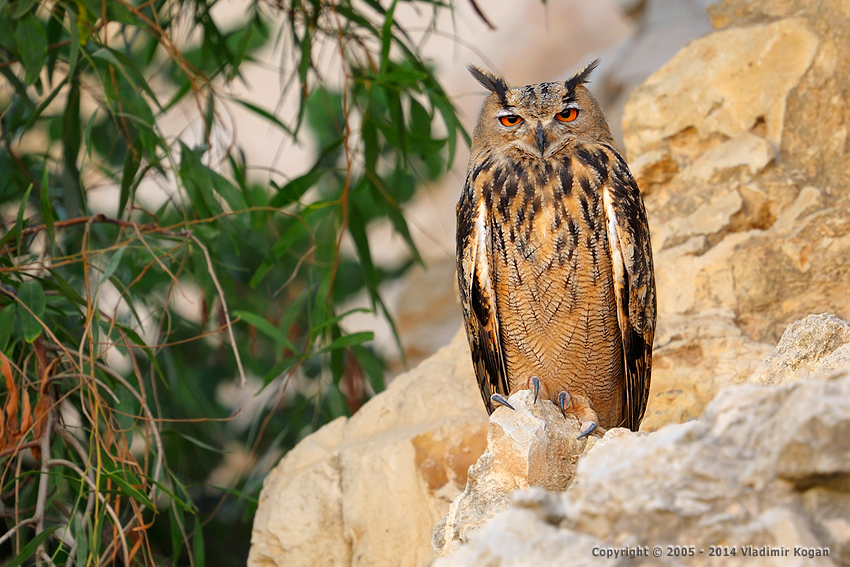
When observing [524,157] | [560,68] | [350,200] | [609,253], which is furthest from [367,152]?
[560,68]

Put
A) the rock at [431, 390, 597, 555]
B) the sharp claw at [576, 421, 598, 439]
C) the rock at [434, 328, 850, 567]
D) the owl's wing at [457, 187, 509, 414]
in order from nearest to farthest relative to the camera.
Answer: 1. the rock at [434, 328, 850, 567]
2. the rock at [431, 390, 597, 555]
3. the sharp claw at [576, 421, 598, 439]
4. the owl's wing at [457, 187, 509, 414]

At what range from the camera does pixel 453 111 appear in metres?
2.95

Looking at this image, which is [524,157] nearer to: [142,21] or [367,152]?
[367,152]

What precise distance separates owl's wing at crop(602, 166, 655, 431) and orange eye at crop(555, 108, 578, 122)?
0.68 ft

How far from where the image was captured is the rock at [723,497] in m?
0.95

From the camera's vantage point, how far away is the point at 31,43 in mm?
2330

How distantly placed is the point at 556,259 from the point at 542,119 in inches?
16.8

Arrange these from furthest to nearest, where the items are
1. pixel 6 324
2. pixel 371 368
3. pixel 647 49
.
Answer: pixel 647 49 → pixel 371 368 → pixel 6 324

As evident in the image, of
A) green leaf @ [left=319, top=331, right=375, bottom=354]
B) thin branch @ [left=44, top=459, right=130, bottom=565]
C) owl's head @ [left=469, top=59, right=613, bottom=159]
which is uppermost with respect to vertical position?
owl's head @ [left=469, top=59, right=613, bottom=159]

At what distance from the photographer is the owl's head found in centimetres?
236

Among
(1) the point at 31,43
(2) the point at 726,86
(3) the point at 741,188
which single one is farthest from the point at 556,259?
(1) the point at 31,43

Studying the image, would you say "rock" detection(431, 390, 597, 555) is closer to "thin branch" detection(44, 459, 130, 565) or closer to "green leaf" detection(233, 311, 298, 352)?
"thin branch" detection(44, 459, 130, 565)

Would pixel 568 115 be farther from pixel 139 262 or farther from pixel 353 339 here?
pixel 139 262

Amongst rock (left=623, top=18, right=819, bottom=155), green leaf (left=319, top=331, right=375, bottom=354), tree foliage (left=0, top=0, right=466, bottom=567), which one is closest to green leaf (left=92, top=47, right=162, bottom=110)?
tree foliage (left=0, top=0, right=466, bottom=567)
